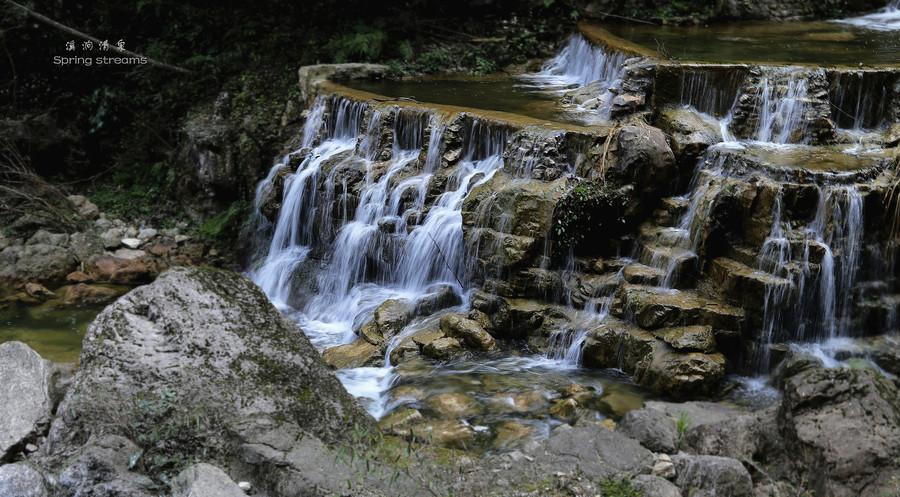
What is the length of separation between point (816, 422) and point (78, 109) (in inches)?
496

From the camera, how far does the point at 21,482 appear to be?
3.83 meters

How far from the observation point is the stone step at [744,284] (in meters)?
6.55

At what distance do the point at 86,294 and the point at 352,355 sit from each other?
4.12 metres

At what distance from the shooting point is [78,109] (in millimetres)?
13078

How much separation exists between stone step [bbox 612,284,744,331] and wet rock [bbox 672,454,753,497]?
8.44 feet

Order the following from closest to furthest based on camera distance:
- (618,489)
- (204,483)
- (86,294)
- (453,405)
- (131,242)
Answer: (204,483) < (618,489) < (453,405) < (86,294) < (131,242)

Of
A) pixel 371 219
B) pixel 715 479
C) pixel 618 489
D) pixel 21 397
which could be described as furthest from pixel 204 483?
pixel 371 219

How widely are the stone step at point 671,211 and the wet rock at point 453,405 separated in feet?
8.85

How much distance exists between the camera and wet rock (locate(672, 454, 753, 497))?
13.2 ft

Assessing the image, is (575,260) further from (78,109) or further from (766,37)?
(78,109)

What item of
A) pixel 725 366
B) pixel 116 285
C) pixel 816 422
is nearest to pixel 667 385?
pixel 725 366

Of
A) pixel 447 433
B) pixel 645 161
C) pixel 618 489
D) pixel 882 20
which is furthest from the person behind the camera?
pixel 882 20

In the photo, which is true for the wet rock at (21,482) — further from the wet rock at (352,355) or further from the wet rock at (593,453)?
the wet rock at (352,355)

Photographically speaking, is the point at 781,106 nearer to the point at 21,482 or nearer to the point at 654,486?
the point at 654,486
